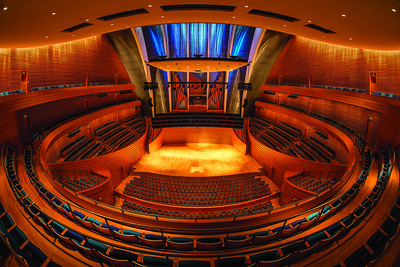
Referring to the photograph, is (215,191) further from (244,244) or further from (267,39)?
(267,39)

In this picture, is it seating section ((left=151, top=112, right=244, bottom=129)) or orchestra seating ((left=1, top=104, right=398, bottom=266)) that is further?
seating section ((left=151, top=112, right=244, bottom=129))

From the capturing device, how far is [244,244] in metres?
3.35

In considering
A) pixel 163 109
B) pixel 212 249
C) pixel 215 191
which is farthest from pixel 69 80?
pixel 212 249

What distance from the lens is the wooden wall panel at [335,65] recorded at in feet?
28.5

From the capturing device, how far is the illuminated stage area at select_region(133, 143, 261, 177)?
1308cm

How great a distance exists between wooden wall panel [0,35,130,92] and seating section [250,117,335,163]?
12.0m

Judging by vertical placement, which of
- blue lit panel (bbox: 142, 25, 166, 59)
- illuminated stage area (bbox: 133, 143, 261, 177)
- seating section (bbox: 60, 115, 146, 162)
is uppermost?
blue lit panel (bbox: 142, 25, 166, 59)

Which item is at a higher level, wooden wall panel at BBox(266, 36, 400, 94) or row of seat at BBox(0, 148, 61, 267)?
wooden wall panel at BBox(266, 36, 400, 94)

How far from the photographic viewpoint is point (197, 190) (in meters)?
9.94

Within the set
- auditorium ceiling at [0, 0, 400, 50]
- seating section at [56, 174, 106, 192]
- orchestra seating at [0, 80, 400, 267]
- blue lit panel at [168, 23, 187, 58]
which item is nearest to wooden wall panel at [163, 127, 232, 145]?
blue lit panel at [168, 23, 187, 58]

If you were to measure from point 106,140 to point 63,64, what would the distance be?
5001 millimetres

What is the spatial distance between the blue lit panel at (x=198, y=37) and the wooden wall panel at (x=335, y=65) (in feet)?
20.2

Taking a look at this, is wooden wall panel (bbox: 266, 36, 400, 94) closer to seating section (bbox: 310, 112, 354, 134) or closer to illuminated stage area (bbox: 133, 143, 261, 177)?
seating section (bbox: 310, 112, 354, 134)

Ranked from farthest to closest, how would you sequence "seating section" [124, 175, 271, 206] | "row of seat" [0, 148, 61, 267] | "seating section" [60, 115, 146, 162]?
"seating section" [60, 115, 146, 162] → "seating section" [124, 175, 271, 206] → "row of seat" [0, 148, 61, 267]
